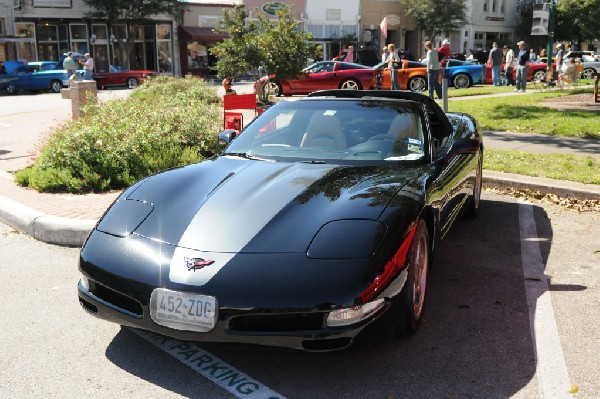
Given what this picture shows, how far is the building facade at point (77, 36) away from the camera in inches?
1512

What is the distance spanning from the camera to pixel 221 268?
128 inches

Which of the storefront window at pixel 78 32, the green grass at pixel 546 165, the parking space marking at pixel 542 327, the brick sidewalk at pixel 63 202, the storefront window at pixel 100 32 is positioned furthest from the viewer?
the storefront window at pixel 100 32

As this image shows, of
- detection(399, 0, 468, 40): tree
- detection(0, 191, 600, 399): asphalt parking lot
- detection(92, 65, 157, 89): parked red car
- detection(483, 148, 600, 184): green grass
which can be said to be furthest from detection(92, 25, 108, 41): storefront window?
detection(0, 191, 600, 399): asphalt parking lot

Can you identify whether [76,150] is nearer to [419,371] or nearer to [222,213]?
[222,213]

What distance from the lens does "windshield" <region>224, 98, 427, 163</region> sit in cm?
474

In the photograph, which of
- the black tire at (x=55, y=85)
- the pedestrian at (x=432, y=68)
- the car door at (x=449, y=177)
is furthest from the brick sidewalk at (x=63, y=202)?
the black tire at (x=55, y=85)

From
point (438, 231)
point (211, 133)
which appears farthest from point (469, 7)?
point (438, 231)

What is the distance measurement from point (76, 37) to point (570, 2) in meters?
40.8

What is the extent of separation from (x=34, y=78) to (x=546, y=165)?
90.6ft

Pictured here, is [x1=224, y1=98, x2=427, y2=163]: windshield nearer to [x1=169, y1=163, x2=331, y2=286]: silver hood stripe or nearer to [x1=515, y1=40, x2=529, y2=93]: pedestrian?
[x1=169, y1=163, x2=331, y2=286]: silver hood stripe

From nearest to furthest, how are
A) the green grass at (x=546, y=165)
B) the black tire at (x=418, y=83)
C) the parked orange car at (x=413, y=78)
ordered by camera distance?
the green grass at (x=546, y=165) < the parked orange car at (x=413, y=78) < the black tire at (x=418, y=83)

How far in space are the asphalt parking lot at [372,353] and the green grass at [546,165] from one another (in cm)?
297

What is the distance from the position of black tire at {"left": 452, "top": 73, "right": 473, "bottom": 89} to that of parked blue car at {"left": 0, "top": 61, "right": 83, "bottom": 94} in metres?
17.2

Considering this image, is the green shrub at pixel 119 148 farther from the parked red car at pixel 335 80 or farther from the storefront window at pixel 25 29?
the storefront window at pixel 25 29
